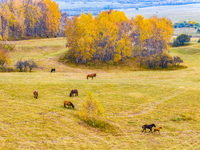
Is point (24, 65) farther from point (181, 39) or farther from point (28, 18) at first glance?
point (181, 39)

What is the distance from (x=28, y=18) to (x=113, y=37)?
55.6 metres

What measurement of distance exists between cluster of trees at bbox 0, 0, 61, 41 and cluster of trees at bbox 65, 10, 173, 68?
37754 millimetres

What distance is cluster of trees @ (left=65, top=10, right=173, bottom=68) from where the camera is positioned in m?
67.4

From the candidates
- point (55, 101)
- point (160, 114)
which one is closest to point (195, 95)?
point (160, 114)

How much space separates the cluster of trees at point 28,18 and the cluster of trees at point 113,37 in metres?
37.8

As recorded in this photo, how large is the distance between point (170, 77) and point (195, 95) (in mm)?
17698

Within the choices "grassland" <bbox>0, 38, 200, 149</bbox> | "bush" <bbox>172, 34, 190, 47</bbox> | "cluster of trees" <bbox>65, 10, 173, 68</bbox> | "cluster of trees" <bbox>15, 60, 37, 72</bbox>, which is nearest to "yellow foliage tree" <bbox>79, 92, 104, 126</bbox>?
"grassland" <bbox>0, 38, 200, 149</bbox>

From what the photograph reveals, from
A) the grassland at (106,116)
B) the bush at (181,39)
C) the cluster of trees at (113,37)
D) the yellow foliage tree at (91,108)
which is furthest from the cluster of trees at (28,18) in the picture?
the yellow foliage tree at (91,108)

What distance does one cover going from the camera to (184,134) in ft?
73.3

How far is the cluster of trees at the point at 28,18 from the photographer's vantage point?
9251 cm

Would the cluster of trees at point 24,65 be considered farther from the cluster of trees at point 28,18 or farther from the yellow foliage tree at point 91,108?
the cluster of trees at point 28,18

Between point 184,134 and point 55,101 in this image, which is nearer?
point 184,134

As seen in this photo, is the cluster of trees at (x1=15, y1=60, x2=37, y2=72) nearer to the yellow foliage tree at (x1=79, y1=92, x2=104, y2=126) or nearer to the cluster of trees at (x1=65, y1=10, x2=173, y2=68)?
the cluster of trees at (x1=65, y1=10, x2=173, y2=68)

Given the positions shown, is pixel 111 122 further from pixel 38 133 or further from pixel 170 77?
pixel 170 77
